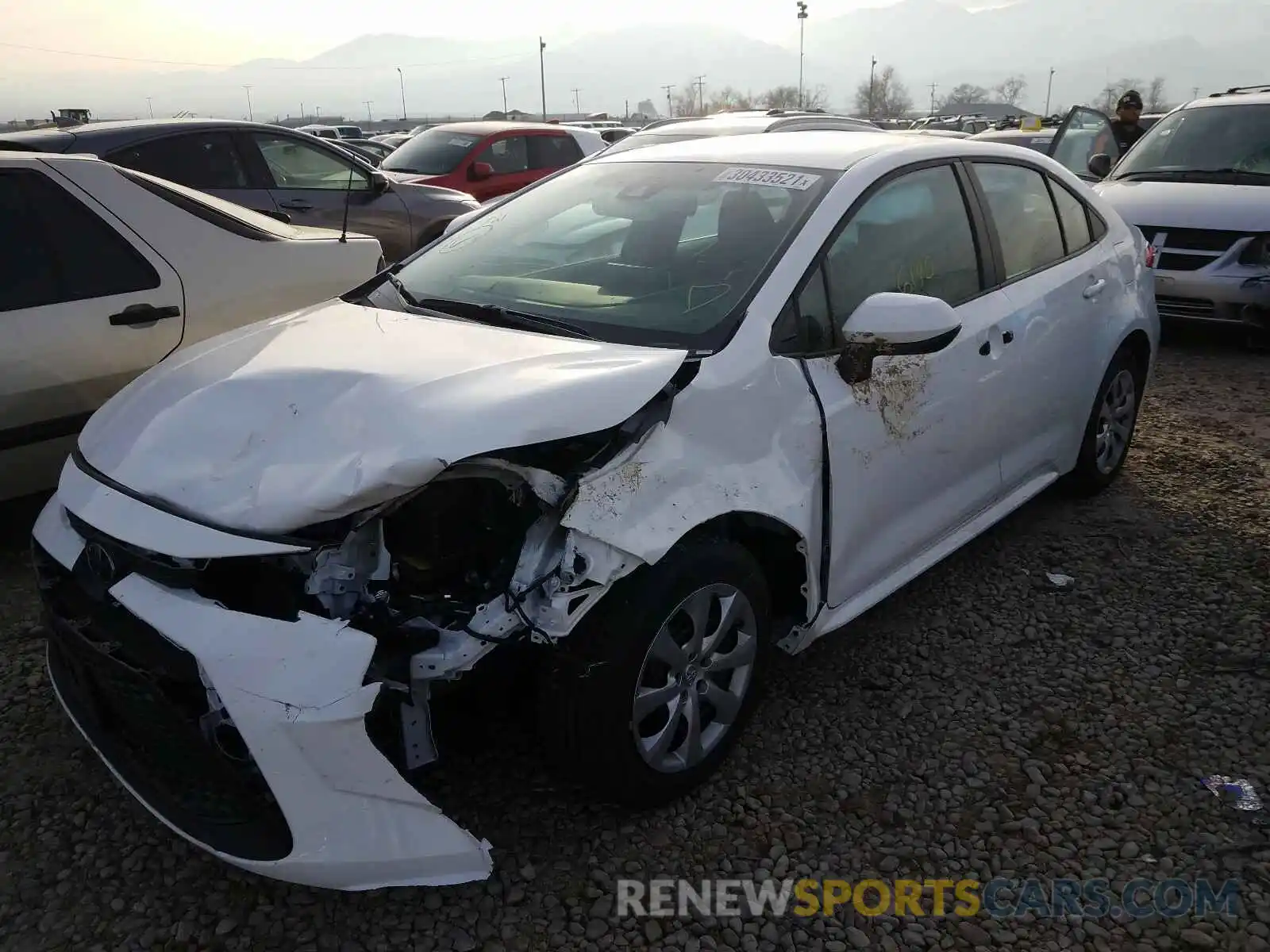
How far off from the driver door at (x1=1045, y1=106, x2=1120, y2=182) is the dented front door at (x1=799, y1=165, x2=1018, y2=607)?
6.67 meters

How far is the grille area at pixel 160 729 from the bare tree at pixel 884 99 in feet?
334

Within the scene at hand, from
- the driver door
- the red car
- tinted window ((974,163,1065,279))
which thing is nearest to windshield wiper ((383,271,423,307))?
tinted window ((974,163,1065,279))

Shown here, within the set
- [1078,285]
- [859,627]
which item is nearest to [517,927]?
[859,627]

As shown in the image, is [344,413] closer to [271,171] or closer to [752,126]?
[752,126]

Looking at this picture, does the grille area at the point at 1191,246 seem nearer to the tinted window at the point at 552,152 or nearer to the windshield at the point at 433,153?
the tinted window at the point at 552,152

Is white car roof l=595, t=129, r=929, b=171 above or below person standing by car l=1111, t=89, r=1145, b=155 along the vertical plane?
above

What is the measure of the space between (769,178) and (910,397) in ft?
2.69

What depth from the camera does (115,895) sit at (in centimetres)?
229

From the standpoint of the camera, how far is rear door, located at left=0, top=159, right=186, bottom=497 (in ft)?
11.9

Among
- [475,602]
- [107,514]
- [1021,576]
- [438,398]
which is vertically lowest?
[1021,576]

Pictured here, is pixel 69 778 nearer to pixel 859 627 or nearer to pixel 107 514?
pixel 107 514

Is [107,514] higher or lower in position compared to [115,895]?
higher

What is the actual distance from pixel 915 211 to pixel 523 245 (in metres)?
1.30

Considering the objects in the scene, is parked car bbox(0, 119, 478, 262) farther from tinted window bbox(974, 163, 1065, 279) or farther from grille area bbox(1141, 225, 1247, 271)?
grille area bbox(1141, 225, 1247, 271)
